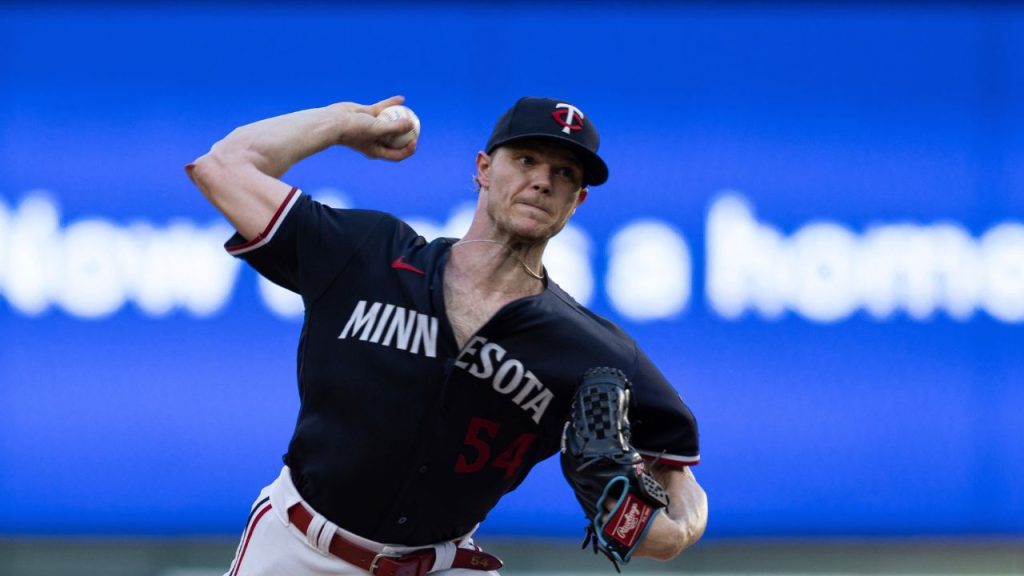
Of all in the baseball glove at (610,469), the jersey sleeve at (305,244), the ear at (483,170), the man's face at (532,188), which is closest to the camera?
the baseball glove at (610,469)

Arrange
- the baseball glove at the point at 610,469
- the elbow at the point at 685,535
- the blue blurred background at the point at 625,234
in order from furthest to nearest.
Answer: the blue blurred background at the point at 625,234 < the elbow at the point at 685,535 < the baseball glove at the point at 610,469

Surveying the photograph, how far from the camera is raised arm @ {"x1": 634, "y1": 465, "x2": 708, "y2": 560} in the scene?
3453 mm

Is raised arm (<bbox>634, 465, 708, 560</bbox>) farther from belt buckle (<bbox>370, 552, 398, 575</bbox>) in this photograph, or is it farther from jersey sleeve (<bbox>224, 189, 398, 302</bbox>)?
jersey sleeve (<bbox>224, 189, 398, 302</bbox>)

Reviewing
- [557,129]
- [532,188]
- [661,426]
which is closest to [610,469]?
[661,426]

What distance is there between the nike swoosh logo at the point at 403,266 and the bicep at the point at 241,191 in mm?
319

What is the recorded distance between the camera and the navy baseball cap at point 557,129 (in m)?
3.71

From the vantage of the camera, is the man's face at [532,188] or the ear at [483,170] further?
the ear at [483,170]

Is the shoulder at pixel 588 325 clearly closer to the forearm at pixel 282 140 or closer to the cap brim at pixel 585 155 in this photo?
the cap brim at pixel 585 155

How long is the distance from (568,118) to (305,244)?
724mm

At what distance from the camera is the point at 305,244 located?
3633 mm

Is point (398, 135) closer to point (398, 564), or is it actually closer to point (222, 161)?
point (222, 161)

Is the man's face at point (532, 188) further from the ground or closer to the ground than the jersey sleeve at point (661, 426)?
further from the ground

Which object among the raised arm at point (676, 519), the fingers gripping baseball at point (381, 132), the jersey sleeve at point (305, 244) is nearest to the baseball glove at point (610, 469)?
the raised arm at point (676, 519)

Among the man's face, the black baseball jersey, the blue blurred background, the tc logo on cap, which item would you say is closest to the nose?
the man's face
